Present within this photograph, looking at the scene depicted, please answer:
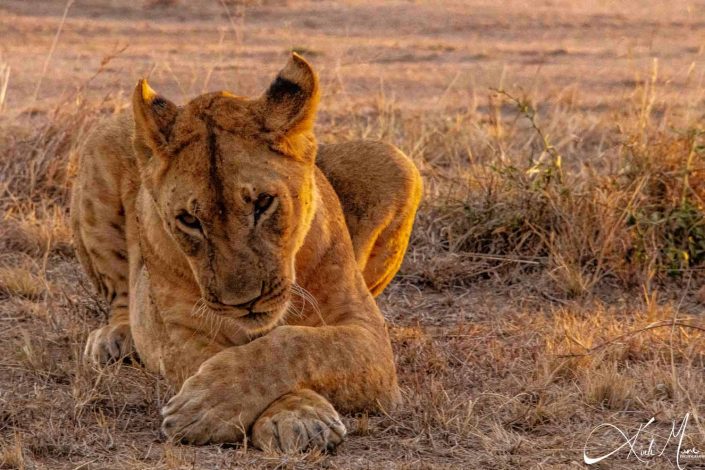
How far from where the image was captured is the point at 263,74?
11562 mm

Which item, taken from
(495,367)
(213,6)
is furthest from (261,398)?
(213,6)

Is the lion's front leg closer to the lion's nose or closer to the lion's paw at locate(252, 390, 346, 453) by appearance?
the lion's paw at locate(252, 390, 346, 453)

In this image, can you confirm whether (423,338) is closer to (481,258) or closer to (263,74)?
(481,258)

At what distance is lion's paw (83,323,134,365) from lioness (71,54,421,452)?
8 cm

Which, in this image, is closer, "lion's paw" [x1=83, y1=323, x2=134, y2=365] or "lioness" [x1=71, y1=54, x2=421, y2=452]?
"lioness" [x1=71, y1=54, x2=421, y2=452]

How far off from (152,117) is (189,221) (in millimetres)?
386

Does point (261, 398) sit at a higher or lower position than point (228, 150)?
→ lower

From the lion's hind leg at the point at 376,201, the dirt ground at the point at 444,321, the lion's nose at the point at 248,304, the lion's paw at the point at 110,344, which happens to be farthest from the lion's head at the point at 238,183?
the lion's hind leg at the point at 376,201

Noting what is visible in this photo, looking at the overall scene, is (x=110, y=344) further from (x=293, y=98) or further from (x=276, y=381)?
(x=293, y=98)

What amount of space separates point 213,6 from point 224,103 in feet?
43.1

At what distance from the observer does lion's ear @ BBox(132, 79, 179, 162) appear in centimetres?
403

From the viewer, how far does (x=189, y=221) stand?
386cm
